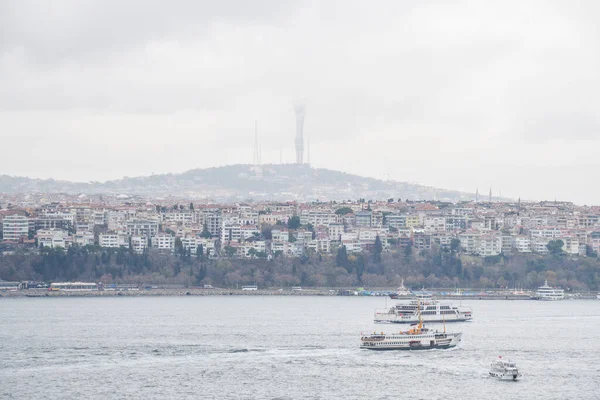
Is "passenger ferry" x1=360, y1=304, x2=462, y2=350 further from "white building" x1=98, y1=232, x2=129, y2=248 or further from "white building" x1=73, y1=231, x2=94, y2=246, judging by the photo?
"white building" x1=73, y1=231, x2=94, y2=246

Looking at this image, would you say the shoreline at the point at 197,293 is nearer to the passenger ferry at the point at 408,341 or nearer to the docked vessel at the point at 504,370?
the passenger ferry at the point at 408,341

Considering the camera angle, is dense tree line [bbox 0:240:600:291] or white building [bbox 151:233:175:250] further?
white building [bbox 151:233:175:250]

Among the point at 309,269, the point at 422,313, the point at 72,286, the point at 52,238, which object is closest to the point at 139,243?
the point at 52,238

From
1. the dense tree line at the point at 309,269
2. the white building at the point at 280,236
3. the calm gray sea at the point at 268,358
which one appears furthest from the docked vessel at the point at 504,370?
the white building at the point at 280,236

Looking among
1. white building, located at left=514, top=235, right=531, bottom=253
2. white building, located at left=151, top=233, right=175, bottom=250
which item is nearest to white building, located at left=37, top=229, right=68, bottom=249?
white building, located at left=151, top=233, right=175, bottom=250

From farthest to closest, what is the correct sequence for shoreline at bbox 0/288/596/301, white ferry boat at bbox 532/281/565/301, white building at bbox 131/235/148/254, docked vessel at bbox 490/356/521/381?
white building at bbox 131/235/148/254 → white ferry boat at bbox 532/281/565/301 → shoreline at bbox 0/288/596/301 → docked vessel at bbox 490/356/521/381

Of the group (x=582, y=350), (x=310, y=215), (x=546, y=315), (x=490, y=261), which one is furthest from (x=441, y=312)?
(x=310, y=215)

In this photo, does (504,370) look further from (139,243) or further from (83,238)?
(83,238)

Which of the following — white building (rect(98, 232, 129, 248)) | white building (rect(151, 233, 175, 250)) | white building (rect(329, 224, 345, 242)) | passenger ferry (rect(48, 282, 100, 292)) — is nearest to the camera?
passenger ferry (rect(48, 282, 100, 292))
